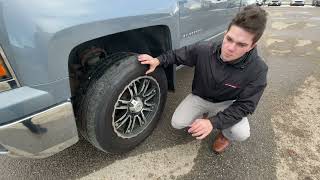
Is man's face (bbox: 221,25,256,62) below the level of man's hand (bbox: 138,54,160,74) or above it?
above

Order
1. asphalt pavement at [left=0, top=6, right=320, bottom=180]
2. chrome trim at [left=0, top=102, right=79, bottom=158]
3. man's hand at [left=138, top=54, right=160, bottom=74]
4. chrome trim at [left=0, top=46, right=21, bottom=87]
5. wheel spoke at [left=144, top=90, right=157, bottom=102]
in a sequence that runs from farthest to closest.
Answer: wheel spoke at [left=144, top=90, right=157, bottom=102] → asphalt pavement at [left=0, top=6, right=320, bottom=180] → man's hand at [left=138, top=54, right=160, bottom=74] → chrome trim at [left=0, top=102, right=79, bottom=158] → chrome trim at [left=0, top=46, right=21, bottom=87]

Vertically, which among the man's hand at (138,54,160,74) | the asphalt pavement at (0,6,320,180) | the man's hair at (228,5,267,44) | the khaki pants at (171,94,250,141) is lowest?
the asphalt pavement at (0,6,320,180)

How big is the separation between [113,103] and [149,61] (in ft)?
1.36

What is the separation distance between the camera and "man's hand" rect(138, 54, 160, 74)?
218cm

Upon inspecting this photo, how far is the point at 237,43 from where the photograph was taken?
79.2 inches

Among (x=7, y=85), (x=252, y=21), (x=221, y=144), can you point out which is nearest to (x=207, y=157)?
(x=221, y=144)

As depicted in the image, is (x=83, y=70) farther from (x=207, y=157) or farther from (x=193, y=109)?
(x=207, y=157)

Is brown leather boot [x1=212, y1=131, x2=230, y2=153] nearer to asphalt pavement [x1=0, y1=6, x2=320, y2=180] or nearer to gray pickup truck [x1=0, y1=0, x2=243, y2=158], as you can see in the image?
asphalt pavement [x1=0, y1=6, x2=320, y2=180]

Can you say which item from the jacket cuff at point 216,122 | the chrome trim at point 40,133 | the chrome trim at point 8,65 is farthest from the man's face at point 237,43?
the chrome trim at point 8,65

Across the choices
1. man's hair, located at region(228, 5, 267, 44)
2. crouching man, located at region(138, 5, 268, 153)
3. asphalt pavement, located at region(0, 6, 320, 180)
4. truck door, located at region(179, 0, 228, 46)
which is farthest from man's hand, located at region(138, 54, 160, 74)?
asphalt pavement, located at region(0, 6, 320, 180)

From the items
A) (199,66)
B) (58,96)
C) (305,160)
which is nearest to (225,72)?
(199,66)

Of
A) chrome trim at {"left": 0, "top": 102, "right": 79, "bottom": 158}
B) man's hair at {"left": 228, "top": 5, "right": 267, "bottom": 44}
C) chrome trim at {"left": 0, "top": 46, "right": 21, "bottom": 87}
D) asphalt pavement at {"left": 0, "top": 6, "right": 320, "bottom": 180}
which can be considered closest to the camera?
chrome trim at {"left": 0, "top": 46, "right": 21, "bottom": 87}

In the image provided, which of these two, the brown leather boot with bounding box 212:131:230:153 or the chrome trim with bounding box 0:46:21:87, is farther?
the brown leather boot with bounding box 212:131:230:153

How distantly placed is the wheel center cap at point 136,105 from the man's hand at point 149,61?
0.26 metres
